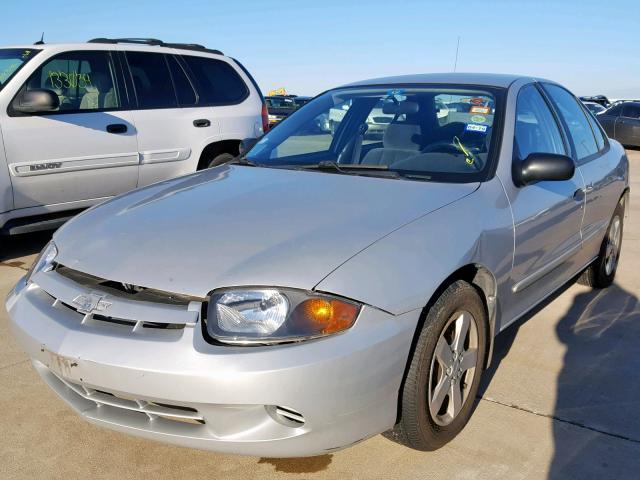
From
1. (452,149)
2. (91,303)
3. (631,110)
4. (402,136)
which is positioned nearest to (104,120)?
(402,136)

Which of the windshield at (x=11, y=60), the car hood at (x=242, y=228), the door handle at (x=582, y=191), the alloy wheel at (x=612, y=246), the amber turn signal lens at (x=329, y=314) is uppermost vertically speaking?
the windshield at (x=11, y=60)

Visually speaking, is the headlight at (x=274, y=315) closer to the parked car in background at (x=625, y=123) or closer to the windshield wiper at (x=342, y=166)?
the windshield wiper at (x=342, y=166)

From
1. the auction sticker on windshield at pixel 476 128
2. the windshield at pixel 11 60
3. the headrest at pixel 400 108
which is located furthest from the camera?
the windshield at pixel 11 60

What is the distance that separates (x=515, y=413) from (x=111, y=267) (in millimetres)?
1887

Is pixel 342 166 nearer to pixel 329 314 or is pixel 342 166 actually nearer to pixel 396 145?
pixel 396 145

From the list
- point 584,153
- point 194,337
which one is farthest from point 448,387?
point 584,153

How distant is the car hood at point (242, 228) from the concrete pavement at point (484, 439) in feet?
2.59

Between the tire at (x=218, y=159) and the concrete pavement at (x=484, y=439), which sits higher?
the tire at (x=218, y=159)

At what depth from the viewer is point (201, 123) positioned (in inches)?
254

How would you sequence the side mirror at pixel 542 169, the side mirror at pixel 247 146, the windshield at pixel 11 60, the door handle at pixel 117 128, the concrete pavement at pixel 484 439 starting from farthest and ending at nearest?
the door handle at pixel 117 128, the windshield at pixel 11 60, the side mirror at pixel 247 146, the side mirror at pixel 542 169, the concrete pavement at pixel 484 439

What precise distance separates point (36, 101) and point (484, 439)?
4231 mm

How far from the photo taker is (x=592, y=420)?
2.90 metres

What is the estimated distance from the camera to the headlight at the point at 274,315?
82.4 inches

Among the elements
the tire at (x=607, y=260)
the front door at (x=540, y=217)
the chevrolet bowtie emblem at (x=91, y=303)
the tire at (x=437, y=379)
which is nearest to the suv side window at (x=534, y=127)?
the front door at (x=540, y=217)
